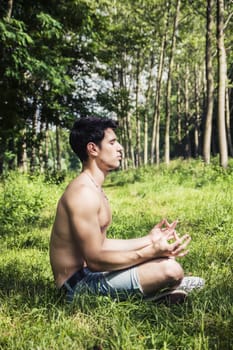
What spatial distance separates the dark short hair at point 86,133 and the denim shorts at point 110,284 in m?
0.98

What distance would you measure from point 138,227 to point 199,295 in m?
3.63

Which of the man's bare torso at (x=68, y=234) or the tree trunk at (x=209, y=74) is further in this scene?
the tree trunk at (x=209, y=74)

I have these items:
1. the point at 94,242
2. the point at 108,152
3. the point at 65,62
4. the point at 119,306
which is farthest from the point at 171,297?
the point at 65,62

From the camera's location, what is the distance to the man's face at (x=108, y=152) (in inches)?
137

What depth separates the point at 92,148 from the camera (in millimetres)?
3461

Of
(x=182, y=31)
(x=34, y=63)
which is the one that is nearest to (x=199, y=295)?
(x=34, y=63)

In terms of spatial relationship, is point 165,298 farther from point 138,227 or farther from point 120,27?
point 120,27

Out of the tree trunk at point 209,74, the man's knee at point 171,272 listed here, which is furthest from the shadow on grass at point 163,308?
the tree trunk at point 209,74

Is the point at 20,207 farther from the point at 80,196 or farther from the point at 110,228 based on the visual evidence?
the point at 80,196

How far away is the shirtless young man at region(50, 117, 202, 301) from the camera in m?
3.25

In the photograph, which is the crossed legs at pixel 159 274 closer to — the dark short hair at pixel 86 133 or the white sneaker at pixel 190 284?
the white sneaker at pixel 190 284

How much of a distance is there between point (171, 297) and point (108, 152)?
1316 mm

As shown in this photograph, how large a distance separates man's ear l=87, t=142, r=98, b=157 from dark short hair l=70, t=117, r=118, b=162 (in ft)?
0.08

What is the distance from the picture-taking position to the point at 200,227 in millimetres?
6848
